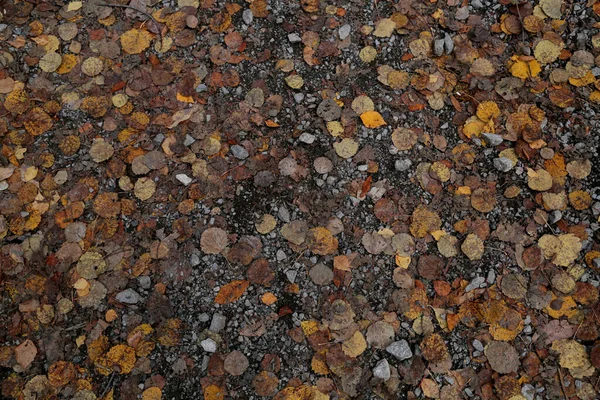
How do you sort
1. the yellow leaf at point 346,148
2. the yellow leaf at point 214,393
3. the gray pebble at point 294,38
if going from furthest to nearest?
the gray pebble at point 294,38 → the yellow leaf at point 346,148 → the yellow leaf at point 214,393

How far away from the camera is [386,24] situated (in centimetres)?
271

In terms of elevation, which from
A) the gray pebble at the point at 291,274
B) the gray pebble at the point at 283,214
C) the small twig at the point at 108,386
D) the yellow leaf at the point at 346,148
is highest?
the yellow leaf at the point at 346,148

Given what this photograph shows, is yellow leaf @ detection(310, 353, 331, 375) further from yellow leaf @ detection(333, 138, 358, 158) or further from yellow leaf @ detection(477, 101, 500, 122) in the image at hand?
yellow leaf @ detection(477, 101, 500, 122)

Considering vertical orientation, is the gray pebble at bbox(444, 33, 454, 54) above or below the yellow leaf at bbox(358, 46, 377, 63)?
above

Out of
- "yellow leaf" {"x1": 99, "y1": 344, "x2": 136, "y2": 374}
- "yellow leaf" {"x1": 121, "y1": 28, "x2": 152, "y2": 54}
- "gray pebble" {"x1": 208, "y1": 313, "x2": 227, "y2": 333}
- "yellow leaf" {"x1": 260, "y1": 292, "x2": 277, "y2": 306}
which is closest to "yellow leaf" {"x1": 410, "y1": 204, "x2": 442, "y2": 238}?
"yellow leaf" {"x1": 260, "y1": 292, "x2": 277, "y2": 306}

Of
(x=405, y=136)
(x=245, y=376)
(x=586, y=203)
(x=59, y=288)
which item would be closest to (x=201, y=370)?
(x=245, y=376)

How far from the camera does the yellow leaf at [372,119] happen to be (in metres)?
2.50

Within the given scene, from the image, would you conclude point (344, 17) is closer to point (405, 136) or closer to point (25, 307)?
point (405, 136)

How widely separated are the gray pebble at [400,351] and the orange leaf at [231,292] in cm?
64

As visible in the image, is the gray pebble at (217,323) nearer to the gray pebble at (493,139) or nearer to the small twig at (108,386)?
the small twig at (108,386)

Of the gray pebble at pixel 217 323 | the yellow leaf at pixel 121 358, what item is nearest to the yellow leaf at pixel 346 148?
the gray pebble at pixel 217 323

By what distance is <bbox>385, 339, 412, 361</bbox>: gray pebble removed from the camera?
2.15 metres

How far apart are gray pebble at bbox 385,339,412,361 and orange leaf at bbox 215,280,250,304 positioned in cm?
64

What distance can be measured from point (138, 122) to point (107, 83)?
0.29 m
